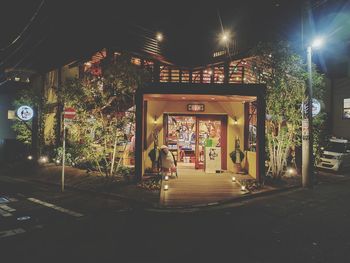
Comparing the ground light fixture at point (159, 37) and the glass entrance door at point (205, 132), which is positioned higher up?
the ground light fixture at point (159, 37)

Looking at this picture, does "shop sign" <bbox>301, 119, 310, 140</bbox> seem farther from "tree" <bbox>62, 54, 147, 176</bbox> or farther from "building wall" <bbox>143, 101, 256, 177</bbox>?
"tree" <bbox>62, 54, 147, 176</bbox>

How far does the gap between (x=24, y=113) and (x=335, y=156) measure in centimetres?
1810

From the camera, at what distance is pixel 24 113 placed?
695 inches

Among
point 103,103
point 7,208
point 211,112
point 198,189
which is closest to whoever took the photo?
point 7,208

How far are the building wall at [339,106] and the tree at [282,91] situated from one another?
13829 mm

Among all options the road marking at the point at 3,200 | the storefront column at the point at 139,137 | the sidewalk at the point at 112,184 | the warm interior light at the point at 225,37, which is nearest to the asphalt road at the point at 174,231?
the road marking at the point at 3,200

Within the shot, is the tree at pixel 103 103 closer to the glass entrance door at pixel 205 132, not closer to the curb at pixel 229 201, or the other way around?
the curb at pixel 229 201

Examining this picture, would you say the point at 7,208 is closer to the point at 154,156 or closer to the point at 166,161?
the point at 166,161

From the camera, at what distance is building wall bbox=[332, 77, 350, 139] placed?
80.0 feet

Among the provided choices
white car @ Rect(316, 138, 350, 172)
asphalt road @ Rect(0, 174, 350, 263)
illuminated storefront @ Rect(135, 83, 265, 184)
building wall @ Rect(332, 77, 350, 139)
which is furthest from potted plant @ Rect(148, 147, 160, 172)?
building wall @ Rect(332, 77, 350, 139)

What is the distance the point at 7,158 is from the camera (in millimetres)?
19969

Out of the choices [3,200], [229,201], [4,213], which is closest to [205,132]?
[229,201]

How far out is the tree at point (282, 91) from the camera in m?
12.0

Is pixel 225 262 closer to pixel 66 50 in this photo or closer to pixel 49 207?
pixel 49 207
